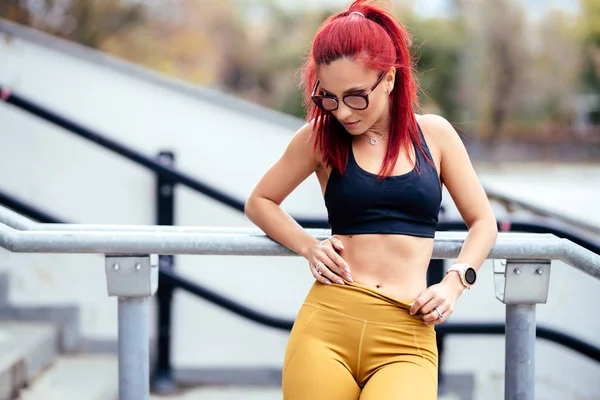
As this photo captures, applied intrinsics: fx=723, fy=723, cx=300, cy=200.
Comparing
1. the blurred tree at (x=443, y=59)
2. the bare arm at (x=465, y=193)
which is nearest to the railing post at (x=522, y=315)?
the bare arm at (x=465, y=193)

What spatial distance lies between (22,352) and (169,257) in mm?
754

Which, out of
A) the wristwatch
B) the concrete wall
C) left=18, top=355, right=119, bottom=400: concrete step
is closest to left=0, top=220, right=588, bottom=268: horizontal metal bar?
the wristwatch

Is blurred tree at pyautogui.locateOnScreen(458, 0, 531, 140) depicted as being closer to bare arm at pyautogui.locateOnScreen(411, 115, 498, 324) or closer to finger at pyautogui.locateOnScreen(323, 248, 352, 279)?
bare arm at pyautogui.locateOnScreen(411, 115, 498, 324)

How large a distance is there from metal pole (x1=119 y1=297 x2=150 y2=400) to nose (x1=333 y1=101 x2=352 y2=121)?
2.08 ft

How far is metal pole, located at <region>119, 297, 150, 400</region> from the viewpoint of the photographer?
5.59ft

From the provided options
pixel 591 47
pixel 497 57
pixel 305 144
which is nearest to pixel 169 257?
pixel 305 144

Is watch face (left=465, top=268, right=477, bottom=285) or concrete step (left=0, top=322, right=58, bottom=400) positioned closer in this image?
watch face (left=465, top=268, right=477, bottom=285)

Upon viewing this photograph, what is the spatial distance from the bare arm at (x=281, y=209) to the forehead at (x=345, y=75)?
6.6 inches

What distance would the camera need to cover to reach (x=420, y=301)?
1.58 meters

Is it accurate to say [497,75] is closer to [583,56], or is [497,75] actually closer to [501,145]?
[501,145]

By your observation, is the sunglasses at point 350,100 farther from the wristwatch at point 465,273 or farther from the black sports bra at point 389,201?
the wristwatch at point 465,273

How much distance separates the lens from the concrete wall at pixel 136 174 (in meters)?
3.74

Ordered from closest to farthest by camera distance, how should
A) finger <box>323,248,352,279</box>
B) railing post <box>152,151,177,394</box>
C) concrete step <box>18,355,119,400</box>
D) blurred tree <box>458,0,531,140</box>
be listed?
1. finger <box>323,248,352,279</box>
2. concrete step <box>18,355,119,400</box>
3. railing post <box>152,151,177,394</box>
4. blurred tree <box>458,0,531,140</box>

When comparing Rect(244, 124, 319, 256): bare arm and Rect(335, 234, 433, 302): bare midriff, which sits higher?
Rect(244, 124, 319, 256): bare arm
